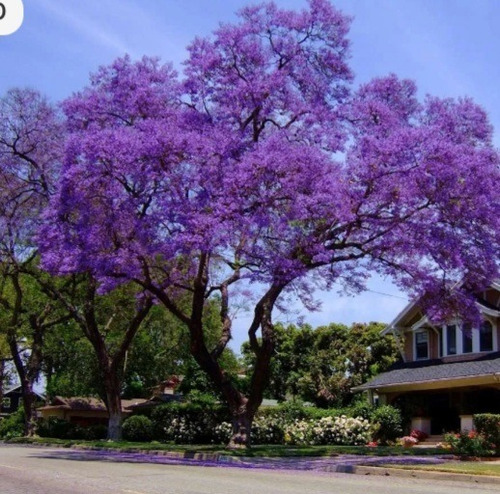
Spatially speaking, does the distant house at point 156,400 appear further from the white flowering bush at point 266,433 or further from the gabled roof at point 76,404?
the white flowering bush at point 266,433

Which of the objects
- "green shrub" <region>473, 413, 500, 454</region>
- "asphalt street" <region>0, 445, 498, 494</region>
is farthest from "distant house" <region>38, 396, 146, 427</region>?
"asphalt street" <region>0, 445, 498, 494</region>

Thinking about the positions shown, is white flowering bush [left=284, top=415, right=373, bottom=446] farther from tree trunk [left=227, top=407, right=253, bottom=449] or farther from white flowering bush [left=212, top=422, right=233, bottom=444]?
tree trunk [left=227, top=407, right=253, bottom=449]

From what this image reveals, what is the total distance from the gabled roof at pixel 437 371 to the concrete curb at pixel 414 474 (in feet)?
40.7

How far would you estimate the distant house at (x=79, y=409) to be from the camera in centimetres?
5553

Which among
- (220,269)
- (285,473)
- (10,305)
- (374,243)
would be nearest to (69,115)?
(220,269)

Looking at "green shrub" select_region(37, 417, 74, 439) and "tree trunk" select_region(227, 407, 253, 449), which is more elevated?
"tree trunk" select_region(227, 407, 253, 449)

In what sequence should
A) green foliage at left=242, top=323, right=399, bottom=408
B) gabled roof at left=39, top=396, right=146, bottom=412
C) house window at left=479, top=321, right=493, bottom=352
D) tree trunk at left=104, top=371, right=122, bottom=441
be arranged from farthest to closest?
gabled roof at left=39, top=396, right=146, bottom=412 < green foliage at left=242, top=323, right=399, bottom=408 < tree trunk at left=104, top=371, right=122, bottom=441 < house window at left=479, top=321, right=493, bottom=352

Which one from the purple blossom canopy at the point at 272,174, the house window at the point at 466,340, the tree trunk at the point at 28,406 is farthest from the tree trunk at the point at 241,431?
the tree trunk at the point at 28,406

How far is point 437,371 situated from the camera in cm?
3419

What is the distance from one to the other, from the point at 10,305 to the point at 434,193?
27.3 m

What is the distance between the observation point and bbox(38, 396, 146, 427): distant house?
5553 centimetres

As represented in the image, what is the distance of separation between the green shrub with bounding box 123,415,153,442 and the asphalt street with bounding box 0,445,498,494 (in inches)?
781

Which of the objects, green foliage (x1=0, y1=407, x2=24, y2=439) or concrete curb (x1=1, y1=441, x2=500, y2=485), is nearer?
concrete curb (x1=1, y1=441, x2=500, y2=485)

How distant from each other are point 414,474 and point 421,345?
20.9 m
